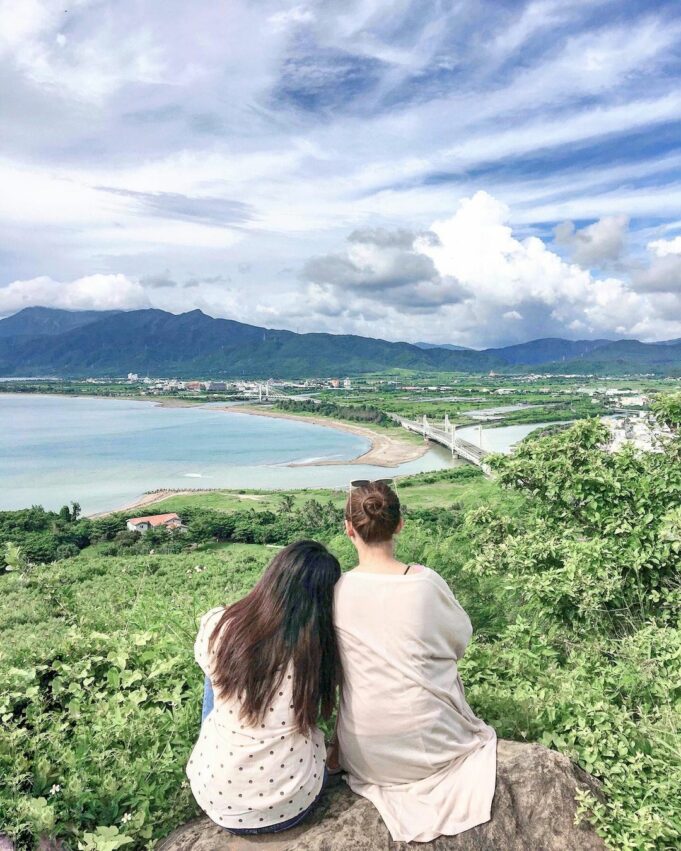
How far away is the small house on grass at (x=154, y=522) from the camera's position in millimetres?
26438

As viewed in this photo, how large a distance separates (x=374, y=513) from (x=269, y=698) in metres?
0.59

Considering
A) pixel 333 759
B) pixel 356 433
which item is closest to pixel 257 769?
pixel 333 759

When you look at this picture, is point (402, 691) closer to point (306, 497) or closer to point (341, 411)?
point (306, 497)

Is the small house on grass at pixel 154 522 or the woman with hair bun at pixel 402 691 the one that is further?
the small house on grass at pixel 154 522

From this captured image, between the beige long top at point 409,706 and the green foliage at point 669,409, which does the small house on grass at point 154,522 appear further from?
the beige long top at point 409,706

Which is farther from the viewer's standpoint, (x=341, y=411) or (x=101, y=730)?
(x=341, y=411)

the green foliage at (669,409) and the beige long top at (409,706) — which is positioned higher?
the green foliage at (669,409)

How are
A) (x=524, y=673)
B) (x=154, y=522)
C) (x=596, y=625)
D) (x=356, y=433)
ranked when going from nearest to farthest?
(x=524, y=673), (x=596, y=625), (x=154, y=522), (x=356, y=433)

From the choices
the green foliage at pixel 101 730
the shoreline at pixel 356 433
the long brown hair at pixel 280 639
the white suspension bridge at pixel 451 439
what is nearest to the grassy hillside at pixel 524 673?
the green foliage at pixel 101 730

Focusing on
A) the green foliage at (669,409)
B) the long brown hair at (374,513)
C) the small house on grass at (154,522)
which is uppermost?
the green foliage at (669,409)

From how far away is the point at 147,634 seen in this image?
2857mm

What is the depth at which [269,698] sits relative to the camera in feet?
5.81

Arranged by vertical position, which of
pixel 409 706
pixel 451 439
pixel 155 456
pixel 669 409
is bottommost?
pixel 155 456

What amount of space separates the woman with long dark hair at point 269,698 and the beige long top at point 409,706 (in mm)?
113
